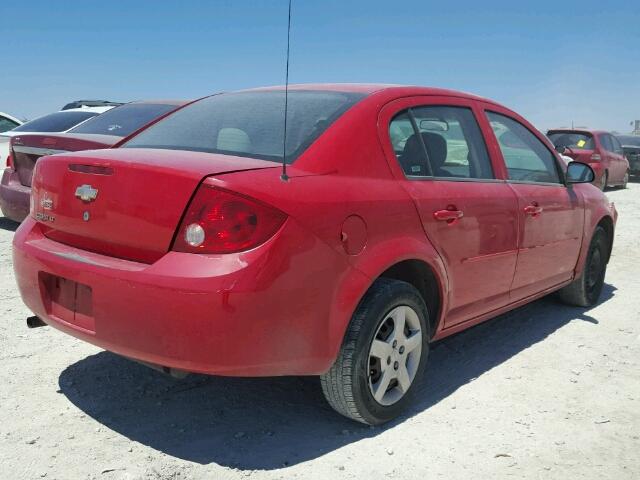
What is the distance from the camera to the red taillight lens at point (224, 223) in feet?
8.44

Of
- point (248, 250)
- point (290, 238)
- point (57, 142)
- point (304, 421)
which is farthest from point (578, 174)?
point (57, 142)

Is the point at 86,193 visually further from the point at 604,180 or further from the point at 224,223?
the point at 604,180

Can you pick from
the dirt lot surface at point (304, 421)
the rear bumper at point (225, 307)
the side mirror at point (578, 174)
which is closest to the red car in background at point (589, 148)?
the side mirror at point (578, 174)

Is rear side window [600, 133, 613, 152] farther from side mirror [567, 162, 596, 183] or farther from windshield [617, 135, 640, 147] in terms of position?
side mirror [567, 162, 596, 183]

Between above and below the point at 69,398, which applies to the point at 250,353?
above

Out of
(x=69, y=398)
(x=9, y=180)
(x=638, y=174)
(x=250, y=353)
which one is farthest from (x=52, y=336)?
(x=638, y=174)

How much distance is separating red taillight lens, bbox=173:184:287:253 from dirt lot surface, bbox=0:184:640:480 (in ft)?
3.04

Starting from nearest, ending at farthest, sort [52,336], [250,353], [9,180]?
[250,353]
[52,336]
[9,180]

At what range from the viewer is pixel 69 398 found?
133 inches

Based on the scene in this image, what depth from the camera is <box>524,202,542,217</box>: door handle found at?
420 cm

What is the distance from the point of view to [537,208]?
4.32 metres

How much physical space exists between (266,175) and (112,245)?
706 millimetres

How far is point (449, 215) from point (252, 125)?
3.60 feet

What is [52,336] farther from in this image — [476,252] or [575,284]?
[575,284]
